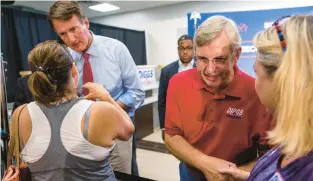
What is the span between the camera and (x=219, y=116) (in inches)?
43.5

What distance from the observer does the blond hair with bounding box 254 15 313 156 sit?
1.88ft

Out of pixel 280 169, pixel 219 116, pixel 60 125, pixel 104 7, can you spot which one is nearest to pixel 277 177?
pixel 280 169

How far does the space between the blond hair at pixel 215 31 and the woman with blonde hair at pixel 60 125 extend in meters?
0.43

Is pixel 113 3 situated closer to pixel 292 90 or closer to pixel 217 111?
pixel 217 111

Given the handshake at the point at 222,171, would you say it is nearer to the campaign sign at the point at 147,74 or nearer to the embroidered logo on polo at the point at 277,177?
the embroidered logo on polo at the point at 277,177

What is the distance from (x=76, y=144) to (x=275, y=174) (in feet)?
2.19

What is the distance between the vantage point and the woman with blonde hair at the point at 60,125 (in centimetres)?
100

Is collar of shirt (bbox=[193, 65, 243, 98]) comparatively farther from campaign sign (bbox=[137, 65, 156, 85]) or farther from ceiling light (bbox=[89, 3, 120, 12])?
ceiling light (bbox=[89, 3, 120, 12])

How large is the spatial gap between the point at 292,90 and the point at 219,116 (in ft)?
1.74

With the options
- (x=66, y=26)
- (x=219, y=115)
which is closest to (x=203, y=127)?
(x=219, y=115)

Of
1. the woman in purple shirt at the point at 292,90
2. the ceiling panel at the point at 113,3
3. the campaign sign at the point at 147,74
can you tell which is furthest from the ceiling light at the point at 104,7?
the woman in purple shirt at the point at 292,90

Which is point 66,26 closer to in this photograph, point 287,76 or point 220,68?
point 220,68

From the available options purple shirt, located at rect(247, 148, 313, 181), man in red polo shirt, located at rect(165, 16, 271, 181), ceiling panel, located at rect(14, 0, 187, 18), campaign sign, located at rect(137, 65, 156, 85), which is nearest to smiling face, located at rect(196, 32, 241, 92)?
man in red polo shirt, located at rect(165, 16, 271, 181)

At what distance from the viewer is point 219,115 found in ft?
3.62
